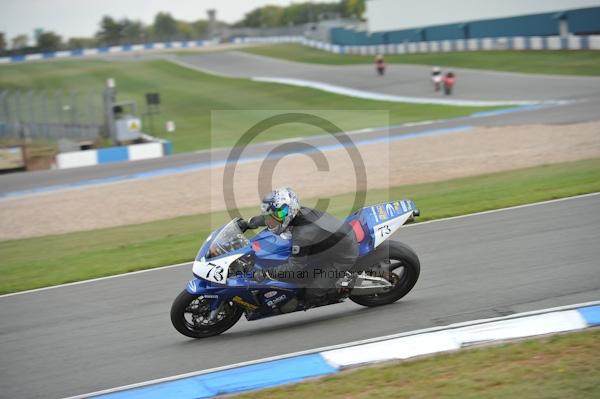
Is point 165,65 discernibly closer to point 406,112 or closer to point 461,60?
point 461,60

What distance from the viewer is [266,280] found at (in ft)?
28.3

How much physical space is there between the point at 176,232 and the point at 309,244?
7.20m

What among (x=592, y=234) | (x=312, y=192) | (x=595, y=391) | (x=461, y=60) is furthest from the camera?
(x=461, y=60)

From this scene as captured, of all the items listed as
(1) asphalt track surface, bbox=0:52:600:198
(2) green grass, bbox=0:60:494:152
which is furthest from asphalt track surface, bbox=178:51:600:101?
(2) green grass, bbox=0:60:494:152

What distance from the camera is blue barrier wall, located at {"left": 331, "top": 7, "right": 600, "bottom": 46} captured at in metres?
41.8

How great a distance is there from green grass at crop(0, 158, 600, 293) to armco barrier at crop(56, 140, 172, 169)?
13648mm

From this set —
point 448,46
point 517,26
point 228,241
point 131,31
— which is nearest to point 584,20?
point 517,26

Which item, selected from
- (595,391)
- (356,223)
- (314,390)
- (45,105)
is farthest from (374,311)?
(45,105)

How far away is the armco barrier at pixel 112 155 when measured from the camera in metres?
29.6

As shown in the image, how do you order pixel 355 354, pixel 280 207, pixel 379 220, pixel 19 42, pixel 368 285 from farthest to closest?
1. pixel 19 42
2. pixel 379 220
3. pixel 368 285
4. pixel 280 207
5. pixel 355 354

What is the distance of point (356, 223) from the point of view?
8.98 m

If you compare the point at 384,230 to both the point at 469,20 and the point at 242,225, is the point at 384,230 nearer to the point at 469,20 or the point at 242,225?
the point at 242,225

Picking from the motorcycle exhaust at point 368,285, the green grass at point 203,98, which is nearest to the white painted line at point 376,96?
the green grass at point 203,98

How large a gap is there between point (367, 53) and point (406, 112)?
34782 millimetres
